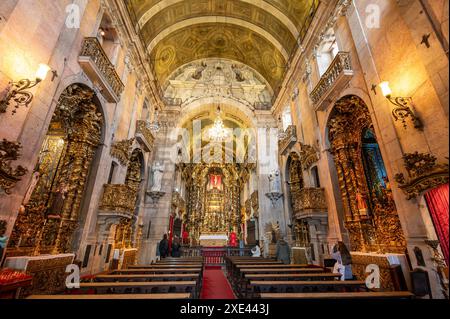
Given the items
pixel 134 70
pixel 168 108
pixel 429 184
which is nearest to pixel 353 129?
pixel 429 184

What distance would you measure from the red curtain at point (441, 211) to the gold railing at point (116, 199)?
824 cm

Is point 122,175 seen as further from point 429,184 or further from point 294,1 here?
point 294,1

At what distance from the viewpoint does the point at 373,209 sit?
256 inches

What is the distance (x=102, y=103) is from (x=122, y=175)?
9.76 feet

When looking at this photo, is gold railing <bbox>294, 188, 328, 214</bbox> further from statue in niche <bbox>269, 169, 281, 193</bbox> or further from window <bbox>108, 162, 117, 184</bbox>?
window <bbox>108, 162, 117, 184</bbox>

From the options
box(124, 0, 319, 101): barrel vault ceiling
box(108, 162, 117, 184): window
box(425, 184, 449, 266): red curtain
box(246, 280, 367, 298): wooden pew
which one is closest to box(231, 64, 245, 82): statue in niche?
box(124, 0, 319, 101): barrel vault ceiling

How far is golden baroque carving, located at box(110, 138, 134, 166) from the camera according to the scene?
7.73m

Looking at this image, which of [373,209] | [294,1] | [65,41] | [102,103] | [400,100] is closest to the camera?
[400,100]

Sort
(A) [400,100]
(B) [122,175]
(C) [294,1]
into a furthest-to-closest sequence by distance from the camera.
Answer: (C) [294,1], (B) [122,175], (A) [400,100]

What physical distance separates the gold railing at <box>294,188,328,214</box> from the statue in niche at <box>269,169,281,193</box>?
4177mm

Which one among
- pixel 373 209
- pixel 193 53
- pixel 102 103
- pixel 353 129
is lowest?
pixel 373 209

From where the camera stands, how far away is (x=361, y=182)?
691cm

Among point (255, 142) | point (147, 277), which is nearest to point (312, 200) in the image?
point (147, 277)

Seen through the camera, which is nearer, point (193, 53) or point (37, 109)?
point (37, 109)
